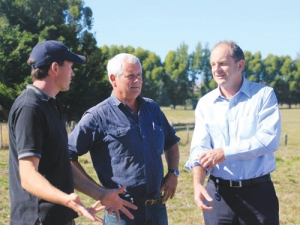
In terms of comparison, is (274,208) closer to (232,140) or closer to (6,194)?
(232,140)

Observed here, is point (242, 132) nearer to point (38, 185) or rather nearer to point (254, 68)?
point (38, 185)

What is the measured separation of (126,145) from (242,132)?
0.94 meters

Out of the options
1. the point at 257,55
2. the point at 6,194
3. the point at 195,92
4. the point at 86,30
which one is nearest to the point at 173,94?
the point at 195,92

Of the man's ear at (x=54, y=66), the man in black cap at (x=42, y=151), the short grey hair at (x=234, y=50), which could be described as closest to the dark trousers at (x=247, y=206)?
the short grey hair at (x=234, y=50)

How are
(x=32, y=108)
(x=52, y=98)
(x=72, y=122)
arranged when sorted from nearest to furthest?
(x=32, y=108), (x=52, y=98), (x=72, y=122)

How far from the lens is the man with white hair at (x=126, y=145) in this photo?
379 centimetres

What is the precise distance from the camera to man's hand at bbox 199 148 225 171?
12.1 feet

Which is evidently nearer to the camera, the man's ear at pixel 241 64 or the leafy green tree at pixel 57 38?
the man's ear at pixel 241 64

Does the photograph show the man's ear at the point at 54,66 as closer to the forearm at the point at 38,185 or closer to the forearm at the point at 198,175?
the forearm at the point at 38,185

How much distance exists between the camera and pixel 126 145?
12.5 feet

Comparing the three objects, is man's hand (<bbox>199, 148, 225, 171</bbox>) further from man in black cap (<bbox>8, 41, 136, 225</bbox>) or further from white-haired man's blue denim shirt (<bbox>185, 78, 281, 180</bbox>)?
man in black cap (<bbox>8, 41, 136, 225</bbox>)

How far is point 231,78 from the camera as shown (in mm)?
3879

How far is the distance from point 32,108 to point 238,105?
1770 millimetres

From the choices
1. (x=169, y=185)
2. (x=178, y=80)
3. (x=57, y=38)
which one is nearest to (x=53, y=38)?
(x=57, y=38)
